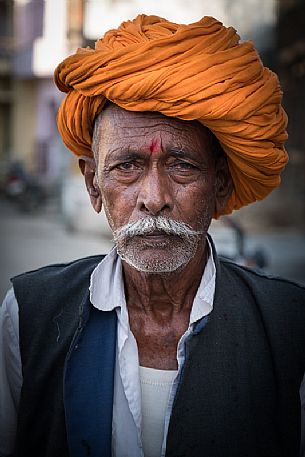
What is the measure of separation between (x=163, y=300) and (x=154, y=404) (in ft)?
1.04

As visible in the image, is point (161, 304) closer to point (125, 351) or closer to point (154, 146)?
point (125, 351)

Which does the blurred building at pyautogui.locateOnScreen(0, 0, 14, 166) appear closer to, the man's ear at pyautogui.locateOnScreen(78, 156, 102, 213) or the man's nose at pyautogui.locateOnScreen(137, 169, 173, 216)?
the man's ear at pyautogui.locateOnScreen(78, 156, 102, 213)

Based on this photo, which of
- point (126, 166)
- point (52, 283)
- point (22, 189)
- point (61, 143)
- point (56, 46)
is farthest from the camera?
point (22, 189)

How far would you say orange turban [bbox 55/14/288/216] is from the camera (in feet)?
5.86

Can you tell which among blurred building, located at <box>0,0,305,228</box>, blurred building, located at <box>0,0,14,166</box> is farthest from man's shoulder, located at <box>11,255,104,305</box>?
blurred building, located at <box>0,0,14,166</box>

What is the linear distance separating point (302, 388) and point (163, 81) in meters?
0.94

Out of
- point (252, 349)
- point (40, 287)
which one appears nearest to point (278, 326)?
point (252, 349)

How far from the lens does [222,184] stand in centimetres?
209

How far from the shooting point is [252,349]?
1873 millimetres

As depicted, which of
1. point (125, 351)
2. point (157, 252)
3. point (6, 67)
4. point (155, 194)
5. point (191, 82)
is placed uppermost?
point (6, 67)

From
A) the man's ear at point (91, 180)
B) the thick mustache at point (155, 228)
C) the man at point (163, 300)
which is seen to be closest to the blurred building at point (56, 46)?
the man's ear at point (91, 180)

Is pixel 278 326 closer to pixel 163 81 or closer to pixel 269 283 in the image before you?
pixel 269 283

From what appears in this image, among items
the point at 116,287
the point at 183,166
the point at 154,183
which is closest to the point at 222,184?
the point at 183,166

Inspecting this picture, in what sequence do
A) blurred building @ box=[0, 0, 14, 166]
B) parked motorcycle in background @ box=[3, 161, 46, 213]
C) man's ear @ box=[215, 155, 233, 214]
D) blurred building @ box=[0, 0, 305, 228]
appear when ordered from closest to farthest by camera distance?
man's ear @ box=[215, 155, 233, 214], blurred building @ box=[0, 0, 305, 228], blurred building @ box=[0, 0, 14, 166], parked motorcycle in background @ box=[3, 161, 46, 213]
